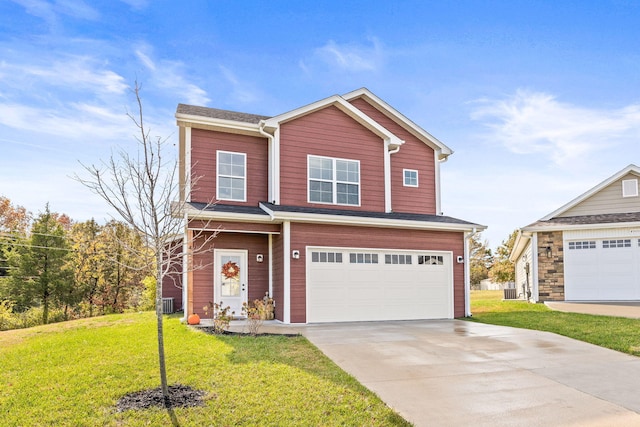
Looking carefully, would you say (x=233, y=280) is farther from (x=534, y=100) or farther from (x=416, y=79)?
(x=534, y=100)

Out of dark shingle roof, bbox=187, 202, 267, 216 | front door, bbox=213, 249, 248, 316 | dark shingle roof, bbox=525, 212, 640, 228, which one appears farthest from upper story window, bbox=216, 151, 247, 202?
dark shingle roof, bbox=525, 212, 640, 228

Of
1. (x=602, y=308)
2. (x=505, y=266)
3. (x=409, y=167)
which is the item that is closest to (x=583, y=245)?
(x=602, y=308)

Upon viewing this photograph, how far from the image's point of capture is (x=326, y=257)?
486 inches

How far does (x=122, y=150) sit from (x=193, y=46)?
7742 mm

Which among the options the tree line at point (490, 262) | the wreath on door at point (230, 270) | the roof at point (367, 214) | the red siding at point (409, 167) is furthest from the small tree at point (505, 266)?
the wreath on door at point (230, 270)

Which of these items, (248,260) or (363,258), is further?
(248,260)

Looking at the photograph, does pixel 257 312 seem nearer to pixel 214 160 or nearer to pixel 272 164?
pixel 272 164

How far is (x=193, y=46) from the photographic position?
13180 millimetres

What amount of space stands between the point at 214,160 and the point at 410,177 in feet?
21.7

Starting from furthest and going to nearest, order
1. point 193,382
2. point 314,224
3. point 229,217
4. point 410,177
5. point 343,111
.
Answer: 1. point 410,177
2. point 343,111
3. point 314,224
4. point 229,217
5. point 193,382

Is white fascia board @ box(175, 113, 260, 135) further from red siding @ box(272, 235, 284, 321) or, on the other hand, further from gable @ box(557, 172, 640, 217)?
gable @ box(557, 172, 640, 217)

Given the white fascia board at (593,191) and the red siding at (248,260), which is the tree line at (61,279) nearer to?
the red siding at (248,260)

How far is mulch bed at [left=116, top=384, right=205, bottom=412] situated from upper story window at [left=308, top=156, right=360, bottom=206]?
8626mm

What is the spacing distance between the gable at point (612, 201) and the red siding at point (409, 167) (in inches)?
260
